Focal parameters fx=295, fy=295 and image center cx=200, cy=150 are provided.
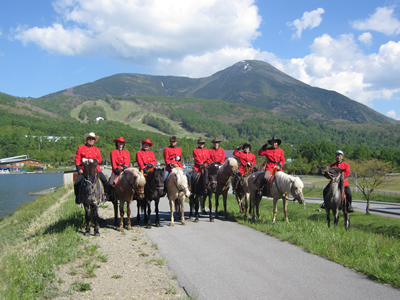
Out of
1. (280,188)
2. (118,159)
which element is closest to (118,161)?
(118,159)

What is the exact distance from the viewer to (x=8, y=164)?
5344 inches

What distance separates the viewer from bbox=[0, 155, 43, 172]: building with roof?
437 feet

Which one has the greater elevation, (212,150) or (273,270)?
(212,150)

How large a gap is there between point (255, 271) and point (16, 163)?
156541 mm

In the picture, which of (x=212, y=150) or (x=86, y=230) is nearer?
(x=86, y=230)

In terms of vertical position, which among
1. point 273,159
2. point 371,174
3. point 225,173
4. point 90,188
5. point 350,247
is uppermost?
point 273,159

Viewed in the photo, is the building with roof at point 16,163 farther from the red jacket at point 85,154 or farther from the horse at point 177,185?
the horse at point 177,185

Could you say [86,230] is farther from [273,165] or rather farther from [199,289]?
[273,165]

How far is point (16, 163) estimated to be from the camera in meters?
137

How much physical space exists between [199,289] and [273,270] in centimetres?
189

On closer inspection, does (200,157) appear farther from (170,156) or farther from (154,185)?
(154,185)

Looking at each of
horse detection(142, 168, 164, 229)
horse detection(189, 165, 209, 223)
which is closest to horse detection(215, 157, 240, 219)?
horse detection(189, 165, 209, 223)

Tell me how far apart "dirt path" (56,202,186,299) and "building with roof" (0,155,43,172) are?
147m

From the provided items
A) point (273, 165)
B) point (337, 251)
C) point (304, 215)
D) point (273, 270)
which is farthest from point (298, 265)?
point (304, 215)
